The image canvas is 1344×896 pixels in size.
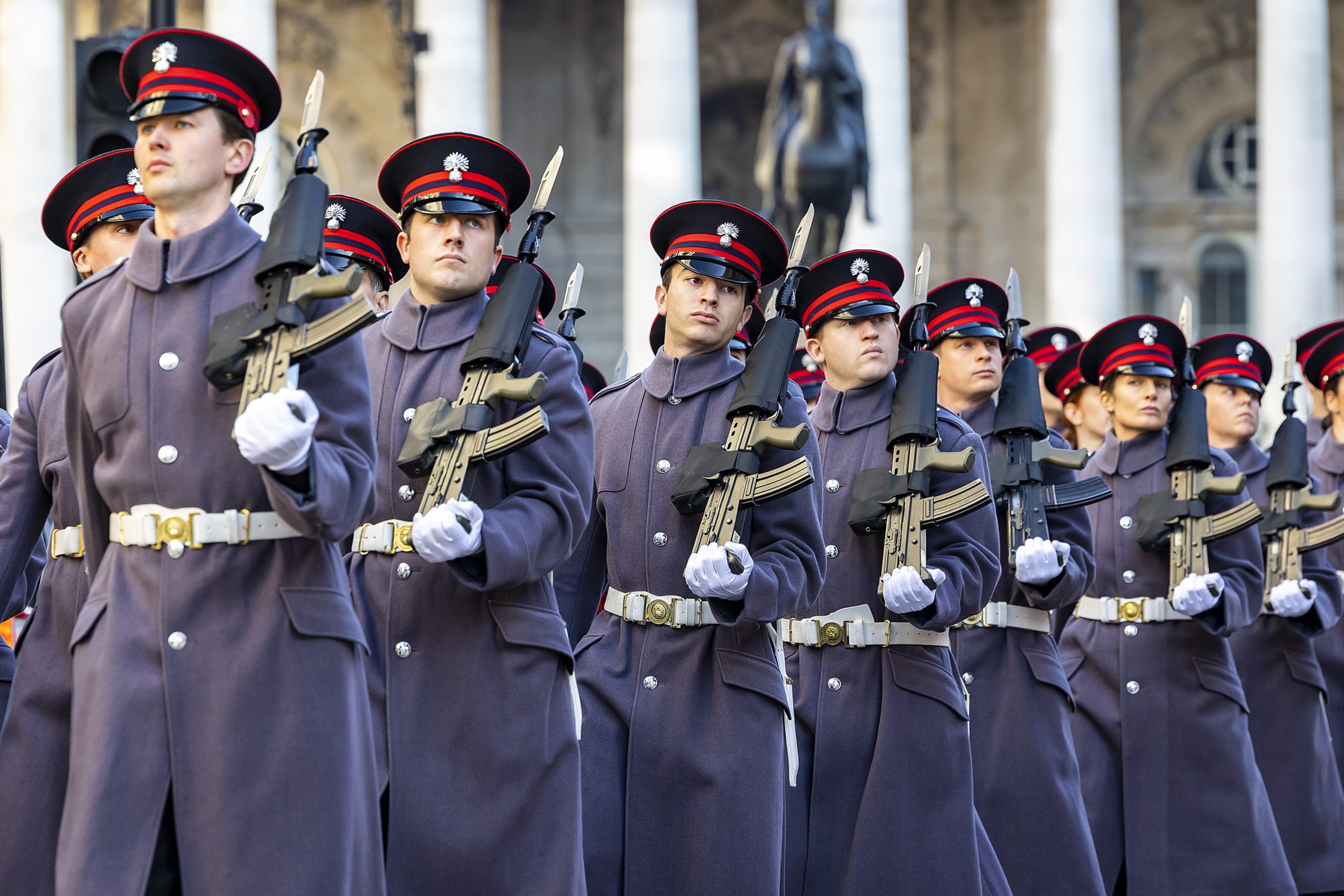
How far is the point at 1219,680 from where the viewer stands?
8719 mm

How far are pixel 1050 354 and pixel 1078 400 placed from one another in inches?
40.3

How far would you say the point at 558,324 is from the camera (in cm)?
757

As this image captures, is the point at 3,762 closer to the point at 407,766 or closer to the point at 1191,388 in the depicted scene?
the point at 407,766

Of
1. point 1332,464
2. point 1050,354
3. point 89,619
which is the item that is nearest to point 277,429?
point 89,619

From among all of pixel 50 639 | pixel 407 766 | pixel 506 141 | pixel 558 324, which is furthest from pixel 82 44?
pixel 506 141

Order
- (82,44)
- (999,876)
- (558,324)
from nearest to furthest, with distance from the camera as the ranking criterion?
(999,876)
(558,324)
(82,44)

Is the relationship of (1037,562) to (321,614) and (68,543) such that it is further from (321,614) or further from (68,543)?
(321,614)

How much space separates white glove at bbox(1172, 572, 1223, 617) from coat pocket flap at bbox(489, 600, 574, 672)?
3.79 meters

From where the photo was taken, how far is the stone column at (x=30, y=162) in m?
25.9

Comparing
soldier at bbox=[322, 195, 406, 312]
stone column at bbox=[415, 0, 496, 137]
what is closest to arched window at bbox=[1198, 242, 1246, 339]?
stone column at bbox=[415, 0, 496, 137]

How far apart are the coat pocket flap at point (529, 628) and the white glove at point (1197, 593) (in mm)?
3785

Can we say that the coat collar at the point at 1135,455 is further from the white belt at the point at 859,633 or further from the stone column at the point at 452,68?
the stone column at the point at 452,68

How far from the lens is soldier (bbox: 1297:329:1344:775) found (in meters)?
11.1

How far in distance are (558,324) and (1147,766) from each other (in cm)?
322
